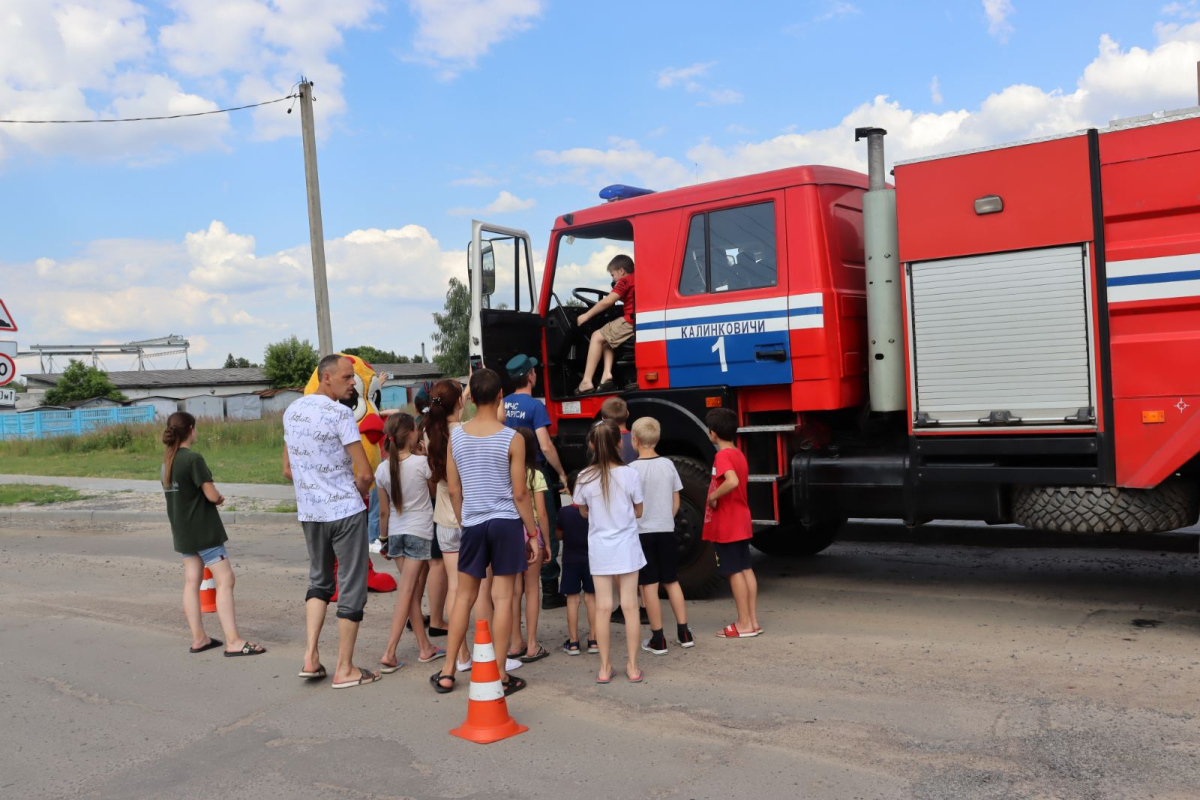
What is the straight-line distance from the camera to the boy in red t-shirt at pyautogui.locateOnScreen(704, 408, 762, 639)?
6.16 m

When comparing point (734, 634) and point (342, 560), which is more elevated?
point (342, 560)

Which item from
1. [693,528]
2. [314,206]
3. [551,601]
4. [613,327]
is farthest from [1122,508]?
[314,206]

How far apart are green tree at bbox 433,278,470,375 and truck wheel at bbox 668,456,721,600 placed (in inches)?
1596

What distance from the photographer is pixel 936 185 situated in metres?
6.11

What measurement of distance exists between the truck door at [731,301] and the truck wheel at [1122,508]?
6.13 ft

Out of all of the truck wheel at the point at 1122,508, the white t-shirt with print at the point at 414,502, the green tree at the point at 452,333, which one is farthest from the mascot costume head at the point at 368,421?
the green tree at the point at 452,333

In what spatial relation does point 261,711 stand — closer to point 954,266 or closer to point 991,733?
point 991,733

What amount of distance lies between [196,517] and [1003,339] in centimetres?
505

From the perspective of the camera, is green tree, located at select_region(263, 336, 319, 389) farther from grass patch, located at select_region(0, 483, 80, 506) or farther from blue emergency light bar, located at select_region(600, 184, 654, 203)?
blue emergency light bar, located at select_region(600, 184, 654, 203)

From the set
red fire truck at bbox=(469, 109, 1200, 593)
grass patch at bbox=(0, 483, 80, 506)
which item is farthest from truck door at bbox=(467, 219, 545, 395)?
grass patch at bbox=(0, 483, 80, 506)

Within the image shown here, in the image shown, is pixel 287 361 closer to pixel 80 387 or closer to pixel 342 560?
pixel 80 387

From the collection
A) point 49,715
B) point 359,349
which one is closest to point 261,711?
point 49,715

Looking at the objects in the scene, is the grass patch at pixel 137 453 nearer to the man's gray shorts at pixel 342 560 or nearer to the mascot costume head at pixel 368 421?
the mascot costume head at pixel 368 421

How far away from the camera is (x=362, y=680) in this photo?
220 inches
